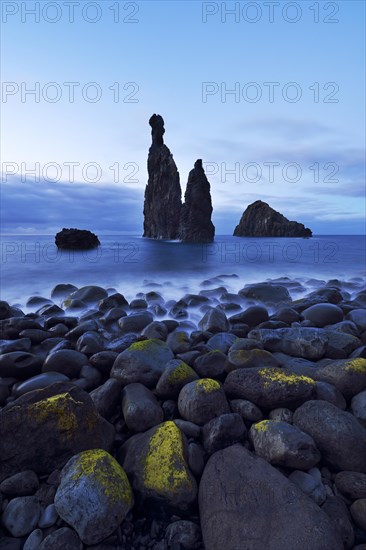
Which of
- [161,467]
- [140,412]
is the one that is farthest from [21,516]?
[140,412]

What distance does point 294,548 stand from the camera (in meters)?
1.95

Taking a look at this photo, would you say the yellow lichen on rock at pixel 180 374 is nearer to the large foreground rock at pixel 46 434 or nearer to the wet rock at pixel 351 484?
the large foreground rock at pixel 46 434

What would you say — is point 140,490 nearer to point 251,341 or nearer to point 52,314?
point 251,341

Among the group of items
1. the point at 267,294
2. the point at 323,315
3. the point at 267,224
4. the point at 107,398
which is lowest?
the point at 107,398

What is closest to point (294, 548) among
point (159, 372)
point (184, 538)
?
point (184, 538)

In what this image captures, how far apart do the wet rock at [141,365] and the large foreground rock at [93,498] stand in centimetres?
127

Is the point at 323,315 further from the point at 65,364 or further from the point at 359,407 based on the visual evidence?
the point at 65,364

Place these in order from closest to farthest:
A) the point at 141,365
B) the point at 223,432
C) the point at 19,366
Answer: the point at 223,432 → the point at 141,365 → the point at 19,366

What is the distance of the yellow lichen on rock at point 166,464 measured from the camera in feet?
7.73

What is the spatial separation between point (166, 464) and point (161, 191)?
8316 centimetres

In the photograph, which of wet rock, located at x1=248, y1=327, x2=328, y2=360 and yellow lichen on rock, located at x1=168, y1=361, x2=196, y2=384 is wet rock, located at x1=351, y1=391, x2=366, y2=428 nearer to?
wet rock, located at x1=248, y1=327, x2=328, y2=360

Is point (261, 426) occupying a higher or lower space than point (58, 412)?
lower

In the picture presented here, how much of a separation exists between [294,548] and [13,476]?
7.00 feet

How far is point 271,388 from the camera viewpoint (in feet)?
Answer: 10.3
